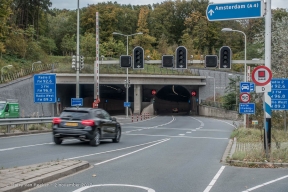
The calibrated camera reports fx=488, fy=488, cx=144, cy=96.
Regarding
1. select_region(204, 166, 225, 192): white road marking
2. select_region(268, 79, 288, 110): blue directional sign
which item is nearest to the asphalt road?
select_region(204, 166, 225, 192): white road marking

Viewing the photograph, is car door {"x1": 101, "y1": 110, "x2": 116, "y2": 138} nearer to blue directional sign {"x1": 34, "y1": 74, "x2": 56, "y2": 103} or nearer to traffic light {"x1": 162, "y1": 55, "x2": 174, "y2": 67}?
traffic light {"x1": 162, "y1": 55, "x2": 174, "y2": 67}

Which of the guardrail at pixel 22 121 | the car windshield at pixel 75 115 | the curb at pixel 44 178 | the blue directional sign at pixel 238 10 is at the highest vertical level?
the blue directional sign at pixel 238 10

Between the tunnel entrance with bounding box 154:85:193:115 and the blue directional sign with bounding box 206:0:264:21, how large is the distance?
8224cm

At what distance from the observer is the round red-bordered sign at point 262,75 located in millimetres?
15328

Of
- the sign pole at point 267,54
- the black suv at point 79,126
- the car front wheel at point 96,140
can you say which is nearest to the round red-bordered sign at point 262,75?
the sign pole at point 267,54

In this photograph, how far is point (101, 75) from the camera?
227 ft

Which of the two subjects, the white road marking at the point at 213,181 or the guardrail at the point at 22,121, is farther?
the guardrail at the point at 22,121

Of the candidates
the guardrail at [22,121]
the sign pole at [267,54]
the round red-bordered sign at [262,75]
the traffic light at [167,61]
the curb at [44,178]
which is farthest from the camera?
the traffic light at [167,61]

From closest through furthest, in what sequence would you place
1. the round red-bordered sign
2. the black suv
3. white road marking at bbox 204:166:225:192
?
white road marking at bbox 204:166:225:192, the round red-bordered sign, the black suv

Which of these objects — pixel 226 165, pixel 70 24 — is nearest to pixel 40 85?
pixel 226 165

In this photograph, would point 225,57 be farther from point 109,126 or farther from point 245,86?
point 109,126

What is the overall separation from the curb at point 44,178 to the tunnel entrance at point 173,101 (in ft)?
283

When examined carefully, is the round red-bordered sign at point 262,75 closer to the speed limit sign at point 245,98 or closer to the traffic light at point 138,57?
the speed limit sign at point 245,98

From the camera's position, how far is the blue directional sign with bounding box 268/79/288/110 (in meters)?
17.7
